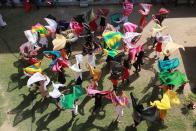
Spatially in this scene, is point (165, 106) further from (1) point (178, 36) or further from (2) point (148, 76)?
(1) point (178, 36)

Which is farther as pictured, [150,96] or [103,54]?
[103,54]

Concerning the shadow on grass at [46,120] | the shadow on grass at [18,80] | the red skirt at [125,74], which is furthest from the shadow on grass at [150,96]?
the shadow on grass at [18,80]

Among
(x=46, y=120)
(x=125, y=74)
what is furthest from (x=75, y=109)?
(x=125, y=74)

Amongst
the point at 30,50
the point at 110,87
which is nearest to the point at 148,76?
the point at 110,87

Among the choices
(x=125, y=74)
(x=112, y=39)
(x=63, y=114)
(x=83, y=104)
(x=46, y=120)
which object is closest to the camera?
(x=46, y=120)

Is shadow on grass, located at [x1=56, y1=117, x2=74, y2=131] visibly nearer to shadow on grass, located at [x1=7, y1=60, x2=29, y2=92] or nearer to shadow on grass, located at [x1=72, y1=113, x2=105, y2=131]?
shadow on grass, located at [x1=72, y1=113, x2=105, y2=131]

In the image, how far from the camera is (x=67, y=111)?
1770 cm

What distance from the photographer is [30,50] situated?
19.5m

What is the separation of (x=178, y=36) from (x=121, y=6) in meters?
4.62

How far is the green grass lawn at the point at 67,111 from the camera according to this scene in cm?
1714

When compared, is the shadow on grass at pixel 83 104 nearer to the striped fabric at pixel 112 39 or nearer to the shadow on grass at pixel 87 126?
the shadow on grass at pixel 87 126

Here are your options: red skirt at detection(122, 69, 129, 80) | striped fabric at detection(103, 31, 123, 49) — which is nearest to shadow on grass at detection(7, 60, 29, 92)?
striped fabric at detection(103, 31, 123, 49)

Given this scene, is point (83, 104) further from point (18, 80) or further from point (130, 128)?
point (18, 80)

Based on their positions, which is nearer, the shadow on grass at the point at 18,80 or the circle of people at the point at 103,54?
the circle of people at the point at 103,54
